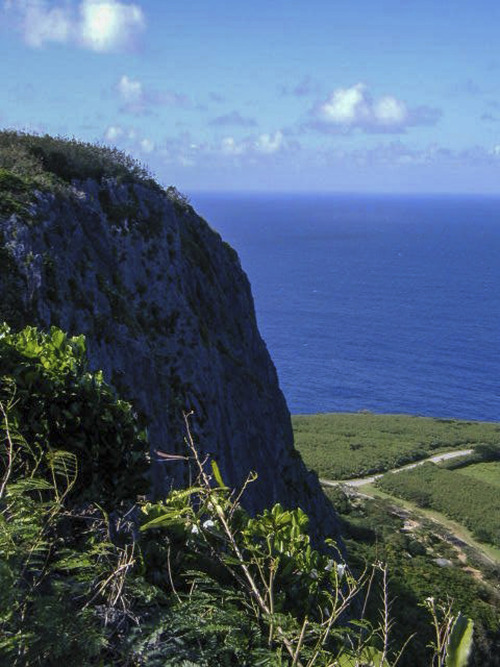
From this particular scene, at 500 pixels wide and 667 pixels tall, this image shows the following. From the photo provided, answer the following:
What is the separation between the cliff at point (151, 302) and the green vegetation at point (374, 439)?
53.0 meters

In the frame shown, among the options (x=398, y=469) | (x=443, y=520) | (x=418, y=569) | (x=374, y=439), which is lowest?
(x=398, y=469)

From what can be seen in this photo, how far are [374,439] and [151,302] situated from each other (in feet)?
252

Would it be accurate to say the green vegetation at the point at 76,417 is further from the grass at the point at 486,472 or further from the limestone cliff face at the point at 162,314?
the grass at the point at 486,472

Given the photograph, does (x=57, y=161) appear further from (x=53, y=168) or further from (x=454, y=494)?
(x=454, y=494)

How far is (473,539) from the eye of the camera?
65.0m

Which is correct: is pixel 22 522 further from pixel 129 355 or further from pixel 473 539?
pixel 473 539

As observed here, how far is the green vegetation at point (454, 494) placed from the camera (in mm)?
68500

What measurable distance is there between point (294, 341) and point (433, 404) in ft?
126

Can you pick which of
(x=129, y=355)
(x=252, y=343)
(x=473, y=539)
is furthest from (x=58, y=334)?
(x=473, y=539)

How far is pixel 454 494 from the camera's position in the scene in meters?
77.1

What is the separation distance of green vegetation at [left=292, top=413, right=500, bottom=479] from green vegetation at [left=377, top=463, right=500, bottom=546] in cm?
531

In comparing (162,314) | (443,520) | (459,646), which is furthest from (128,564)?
(443,520)

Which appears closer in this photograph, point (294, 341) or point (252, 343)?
point (252, 343)

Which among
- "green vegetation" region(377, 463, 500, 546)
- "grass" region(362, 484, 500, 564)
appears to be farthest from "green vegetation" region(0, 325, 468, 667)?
"green vegetation" region(377, 463, 500, 546)
